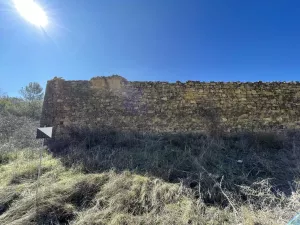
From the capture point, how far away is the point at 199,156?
5.78 meters

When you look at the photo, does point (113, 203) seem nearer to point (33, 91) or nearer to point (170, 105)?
point (170, 105)

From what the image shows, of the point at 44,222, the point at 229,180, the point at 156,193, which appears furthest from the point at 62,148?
the point at 229,180

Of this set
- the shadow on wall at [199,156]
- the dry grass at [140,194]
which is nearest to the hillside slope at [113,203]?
the dry grass at [140,194]

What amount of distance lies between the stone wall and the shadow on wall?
40 centimetres

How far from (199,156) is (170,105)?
2.54 metres

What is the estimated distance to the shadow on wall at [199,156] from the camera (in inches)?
182

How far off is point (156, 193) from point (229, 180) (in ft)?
5.34

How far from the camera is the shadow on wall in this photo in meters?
4.62

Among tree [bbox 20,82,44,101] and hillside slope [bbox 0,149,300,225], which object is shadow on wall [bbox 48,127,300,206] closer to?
hillside slope [bbox 0,149,300,225]

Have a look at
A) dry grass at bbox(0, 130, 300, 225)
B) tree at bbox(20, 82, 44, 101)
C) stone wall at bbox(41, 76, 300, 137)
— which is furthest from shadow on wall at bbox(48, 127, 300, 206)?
tree at bbox(20, 82, 44, 101)

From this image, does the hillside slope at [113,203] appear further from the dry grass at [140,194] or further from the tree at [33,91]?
the tree at [33,91]

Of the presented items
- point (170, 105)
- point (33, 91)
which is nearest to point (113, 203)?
point (170, 105)

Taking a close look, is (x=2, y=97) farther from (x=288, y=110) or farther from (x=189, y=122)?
(x=288, y=110)

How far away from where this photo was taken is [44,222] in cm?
354
